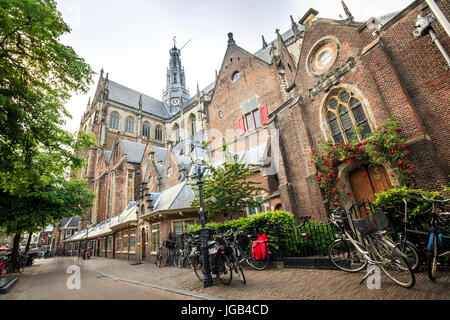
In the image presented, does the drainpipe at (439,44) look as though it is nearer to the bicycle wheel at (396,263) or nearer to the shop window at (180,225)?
the bicycle wheel at (396,263)

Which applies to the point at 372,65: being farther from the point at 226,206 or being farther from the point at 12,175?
the point at 12,175

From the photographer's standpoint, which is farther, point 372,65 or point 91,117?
point 91,117

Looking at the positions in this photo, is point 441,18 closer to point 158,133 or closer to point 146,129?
point 146,129

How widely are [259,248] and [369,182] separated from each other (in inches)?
218

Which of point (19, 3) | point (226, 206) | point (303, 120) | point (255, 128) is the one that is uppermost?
point (255, 128)

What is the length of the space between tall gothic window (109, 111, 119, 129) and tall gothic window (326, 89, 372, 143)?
40.8 m

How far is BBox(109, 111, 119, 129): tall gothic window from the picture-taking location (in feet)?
132

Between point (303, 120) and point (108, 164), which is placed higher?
point (108, 164)

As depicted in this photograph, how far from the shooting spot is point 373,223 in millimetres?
3855

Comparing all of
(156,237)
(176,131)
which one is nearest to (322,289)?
(156,237)

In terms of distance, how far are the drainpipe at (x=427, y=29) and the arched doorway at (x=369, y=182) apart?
4.04m

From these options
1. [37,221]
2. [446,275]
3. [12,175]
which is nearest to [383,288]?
[446,275]

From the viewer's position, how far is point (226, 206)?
9.41 m

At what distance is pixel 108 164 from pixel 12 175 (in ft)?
80.5
